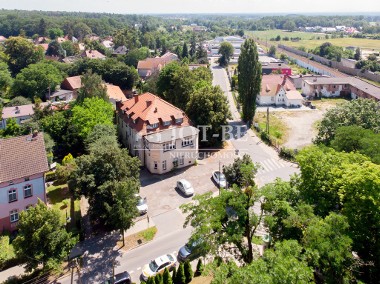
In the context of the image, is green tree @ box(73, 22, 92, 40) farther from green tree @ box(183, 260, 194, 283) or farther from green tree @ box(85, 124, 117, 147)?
green tree @ box(183, 260, 194, 283)

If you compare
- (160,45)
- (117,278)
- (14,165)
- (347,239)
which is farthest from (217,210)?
(160,45)

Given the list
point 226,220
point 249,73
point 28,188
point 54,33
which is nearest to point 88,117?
point 28,188

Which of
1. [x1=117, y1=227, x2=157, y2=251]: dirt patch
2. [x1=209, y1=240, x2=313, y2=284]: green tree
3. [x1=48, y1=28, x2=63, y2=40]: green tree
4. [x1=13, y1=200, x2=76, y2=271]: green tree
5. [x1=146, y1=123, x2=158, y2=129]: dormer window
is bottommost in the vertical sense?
[x1=117, y1=227, x2=157, y2=251]: dirt patch

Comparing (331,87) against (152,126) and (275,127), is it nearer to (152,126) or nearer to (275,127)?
(275,127)

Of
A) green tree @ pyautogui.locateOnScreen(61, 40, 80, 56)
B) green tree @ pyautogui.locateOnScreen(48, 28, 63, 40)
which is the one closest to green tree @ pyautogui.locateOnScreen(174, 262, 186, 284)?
green tree @ pyautogui.locateOnScreen(61, 40, 80, 56)

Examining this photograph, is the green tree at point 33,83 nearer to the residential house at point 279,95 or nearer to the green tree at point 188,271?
the residential house at point 279,95

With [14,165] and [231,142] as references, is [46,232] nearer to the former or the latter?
[14,165]

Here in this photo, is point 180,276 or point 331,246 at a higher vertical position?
point 331,246
